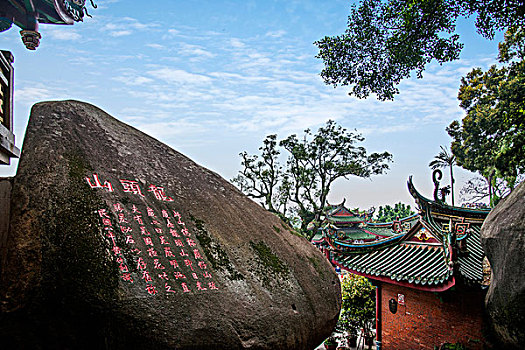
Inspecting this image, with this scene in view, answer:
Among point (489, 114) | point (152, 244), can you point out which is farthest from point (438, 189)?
point (489, 114)

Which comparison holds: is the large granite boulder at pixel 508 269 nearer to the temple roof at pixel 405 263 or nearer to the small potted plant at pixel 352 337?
the temple roof at pixel 405 263

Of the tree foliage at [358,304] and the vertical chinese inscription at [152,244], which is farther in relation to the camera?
the tree foliage at [358,304]

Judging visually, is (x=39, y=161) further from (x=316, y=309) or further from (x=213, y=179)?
(x=316, y=309)

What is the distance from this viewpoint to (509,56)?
18.0m

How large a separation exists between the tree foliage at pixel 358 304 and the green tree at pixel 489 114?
769 cm

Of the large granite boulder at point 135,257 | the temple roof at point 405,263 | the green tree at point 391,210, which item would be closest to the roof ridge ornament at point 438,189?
the temple roof at point 405,263

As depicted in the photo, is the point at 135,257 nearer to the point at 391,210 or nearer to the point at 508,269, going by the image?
the point at 508,269

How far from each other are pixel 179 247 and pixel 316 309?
4.93 feet

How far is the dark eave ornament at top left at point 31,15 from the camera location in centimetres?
686

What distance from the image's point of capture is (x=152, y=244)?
9.50 ft

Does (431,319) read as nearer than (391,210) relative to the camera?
Yes

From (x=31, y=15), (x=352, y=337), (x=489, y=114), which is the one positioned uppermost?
(x=489, y=114)

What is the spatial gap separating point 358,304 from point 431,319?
318 centimetres

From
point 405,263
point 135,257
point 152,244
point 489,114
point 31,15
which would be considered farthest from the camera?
point 489,114
